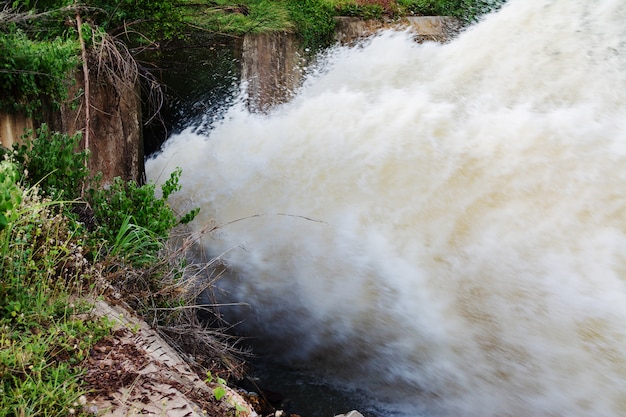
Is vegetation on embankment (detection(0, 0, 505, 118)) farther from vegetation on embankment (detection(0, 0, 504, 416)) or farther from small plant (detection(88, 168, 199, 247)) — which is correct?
small plant (detection(88, 168, 199, 247))

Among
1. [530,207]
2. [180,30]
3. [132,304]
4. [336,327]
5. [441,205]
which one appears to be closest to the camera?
[132,304]

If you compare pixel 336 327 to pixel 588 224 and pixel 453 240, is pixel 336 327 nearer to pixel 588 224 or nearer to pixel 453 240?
pixel 453 240

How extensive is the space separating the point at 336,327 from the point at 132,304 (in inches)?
64.9

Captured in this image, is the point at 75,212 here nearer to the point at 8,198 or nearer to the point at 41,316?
the point at 8,198

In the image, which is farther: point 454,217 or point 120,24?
point 120,24

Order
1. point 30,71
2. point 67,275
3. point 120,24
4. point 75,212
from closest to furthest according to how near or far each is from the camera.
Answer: point 67,275 → point 75,212 → point 30,71 → point 120,24

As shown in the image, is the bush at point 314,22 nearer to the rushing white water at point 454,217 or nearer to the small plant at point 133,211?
the rushing white water at point 454,217

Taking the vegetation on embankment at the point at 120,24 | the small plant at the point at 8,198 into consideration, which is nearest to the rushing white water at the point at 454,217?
the vegetation on embankment at the point at 120,24

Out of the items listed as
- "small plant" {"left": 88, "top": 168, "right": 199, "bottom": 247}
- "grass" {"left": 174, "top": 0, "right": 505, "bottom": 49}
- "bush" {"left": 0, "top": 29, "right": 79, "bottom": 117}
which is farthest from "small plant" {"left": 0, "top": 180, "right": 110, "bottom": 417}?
"grass" {"left": 174, "top": 0, "right": 505, "bottom": 49}

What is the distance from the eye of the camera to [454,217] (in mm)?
4090

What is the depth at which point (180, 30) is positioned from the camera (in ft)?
20.4

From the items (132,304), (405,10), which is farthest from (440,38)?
(132,304)

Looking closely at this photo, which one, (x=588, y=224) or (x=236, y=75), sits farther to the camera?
(x=236, y=75)

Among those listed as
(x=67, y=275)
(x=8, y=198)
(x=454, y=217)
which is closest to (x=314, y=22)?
(x=454, y=217)
